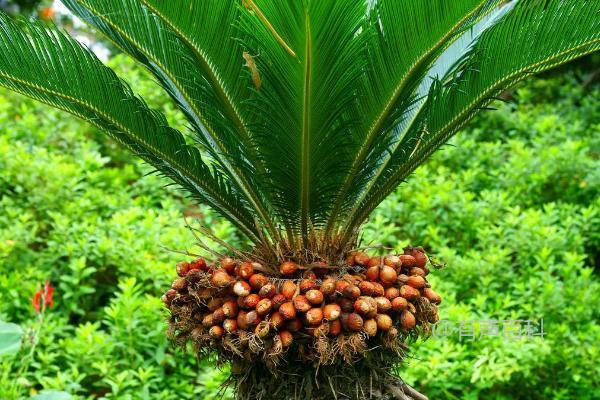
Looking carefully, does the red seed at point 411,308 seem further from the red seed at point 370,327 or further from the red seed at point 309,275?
the red seed at point 309,275

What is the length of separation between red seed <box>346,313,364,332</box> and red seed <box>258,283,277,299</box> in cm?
27

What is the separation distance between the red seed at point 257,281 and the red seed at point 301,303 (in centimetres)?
15

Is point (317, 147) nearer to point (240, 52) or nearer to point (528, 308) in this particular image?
point (240, 52)

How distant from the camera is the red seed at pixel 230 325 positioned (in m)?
2.25

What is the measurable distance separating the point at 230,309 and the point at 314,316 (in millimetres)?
305

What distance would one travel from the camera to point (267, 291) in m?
2.24

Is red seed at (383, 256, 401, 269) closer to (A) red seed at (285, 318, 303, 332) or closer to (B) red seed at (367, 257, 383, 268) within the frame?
(B) red seed at (367, 257, 383, 268)

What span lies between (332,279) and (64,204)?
3.55m

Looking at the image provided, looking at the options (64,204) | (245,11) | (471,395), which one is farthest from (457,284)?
(245,11)

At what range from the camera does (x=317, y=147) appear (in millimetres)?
2357

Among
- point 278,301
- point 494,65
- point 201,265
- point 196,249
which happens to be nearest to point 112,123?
point 201,265

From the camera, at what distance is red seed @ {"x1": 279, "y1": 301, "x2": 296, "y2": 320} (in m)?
2.15

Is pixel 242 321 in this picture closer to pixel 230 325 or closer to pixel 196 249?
pixel 230 325

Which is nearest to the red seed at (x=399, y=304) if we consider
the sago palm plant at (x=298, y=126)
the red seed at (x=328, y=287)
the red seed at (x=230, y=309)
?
the sago palm plant at (x=298, y=126)
